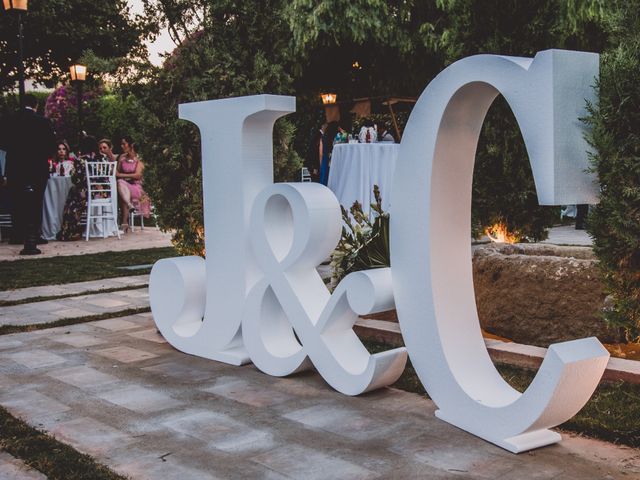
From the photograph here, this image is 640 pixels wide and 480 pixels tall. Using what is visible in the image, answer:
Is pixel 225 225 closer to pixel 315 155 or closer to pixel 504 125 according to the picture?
pixel 504 125

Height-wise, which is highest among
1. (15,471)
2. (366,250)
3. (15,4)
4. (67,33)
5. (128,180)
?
(67,33)

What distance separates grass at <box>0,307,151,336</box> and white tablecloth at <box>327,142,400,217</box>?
409 cm

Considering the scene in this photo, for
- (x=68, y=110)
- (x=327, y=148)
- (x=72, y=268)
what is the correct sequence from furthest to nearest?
(x=68, y=110) < (x=327, y=148) < (x=72, y=268)

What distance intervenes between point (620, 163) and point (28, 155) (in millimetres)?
9694

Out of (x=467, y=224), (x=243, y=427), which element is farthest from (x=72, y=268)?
(x=467, y=224)

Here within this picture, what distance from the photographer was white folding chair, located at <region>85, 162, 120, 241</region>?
12.6 metres

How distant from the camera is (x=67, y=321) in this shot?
Result: 6113mm

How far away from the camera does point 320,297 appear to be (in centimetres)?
421

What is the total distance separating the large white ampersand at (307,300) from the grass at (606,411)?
350mm

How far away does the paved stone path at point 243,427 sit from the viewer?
299 cm

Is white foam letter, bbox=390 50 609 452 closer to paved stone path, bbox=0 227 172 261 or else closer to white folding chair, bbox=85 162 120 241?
paved stone path, bbox=0 227 172 261

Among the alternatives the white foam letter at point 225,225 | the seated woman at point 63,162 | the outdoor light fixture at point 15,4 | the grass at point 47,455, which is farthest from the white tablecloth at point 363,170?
the grass at point 47,455

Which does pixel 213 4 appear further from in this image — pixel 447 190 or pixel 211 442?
pixel 211 442

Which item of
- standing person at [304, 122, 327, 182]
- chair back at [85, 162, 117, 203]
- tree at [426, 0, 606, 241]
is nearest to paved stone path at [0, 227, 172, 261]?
chair back at [85, 162, 117, 203]
